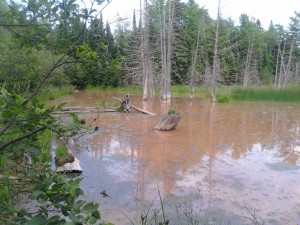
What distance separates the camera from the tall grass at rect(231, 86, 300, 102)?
19438mm

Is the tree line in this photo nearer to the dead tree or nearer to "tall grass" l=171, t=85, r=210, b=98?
the dead tree

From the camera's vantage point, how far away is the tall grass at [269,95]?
19.4 m

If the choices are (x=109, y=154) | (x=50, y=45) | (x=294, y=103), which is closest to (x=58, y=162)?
(x=109, y=154)

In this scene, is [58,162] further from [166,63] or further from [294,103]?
[294,103]

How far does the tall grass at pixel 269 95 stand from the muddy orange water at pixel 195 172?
929 centimetres

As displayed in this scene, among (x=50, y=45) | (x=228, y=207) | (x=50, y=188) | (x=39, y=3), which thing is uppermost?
(x=39, y=3)

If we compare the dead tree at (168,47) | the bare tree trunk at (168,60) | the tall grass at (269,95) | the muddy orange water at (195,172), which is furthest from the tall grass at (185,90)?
the muddy orange water at (195,172)

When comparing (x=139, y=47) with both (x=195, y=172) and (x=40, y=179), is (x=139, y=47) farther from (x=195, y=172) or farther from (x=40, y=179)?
(x=40, y=179)

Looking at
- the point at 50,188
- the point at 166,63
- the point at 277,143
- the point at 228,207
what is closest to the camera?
the point at 50,188

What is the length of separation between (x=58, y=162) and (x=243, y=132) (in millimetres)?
6223

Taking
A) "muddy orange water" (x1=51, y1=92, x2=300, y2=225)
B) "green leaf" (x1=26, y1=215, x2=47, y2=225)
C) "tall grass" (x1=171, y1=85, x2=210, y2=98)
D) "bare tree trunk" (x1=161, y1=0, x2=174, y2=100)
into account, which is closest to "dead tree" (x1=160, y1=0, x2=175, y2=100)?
"bare tree trunk" (x1=161, y1=0, x2=174, y2=100)

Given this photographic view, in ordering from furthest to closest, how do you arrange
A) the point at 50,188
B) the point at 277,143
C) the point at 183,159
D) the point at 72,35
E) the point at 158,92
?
the point at 158,92
the point at 277,143
the point at 183,159
the point at 72,35
the point at 50,188

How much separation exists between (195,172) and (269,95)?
15.7 m

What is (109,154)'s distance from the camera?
7.16m
